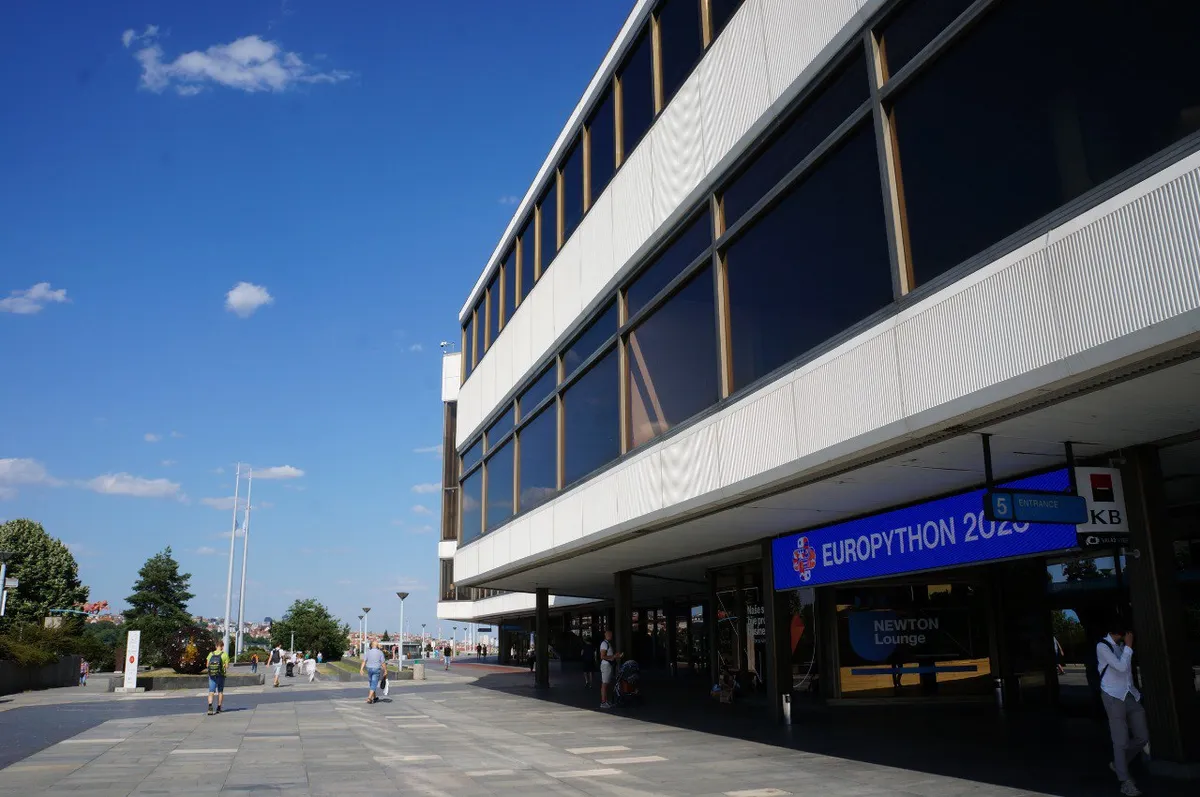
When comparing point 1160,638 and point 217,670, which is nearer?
point 1160,638

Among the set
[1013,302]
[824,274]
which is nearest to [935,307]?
[1013,302]

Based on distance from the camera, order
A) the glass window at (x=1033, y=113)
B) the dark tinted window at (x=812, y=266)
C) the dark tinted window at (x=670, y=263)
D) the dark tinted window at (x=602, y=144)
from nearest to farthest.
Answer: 1. the glass window at (x=1033, y=113)
2. the dark tinted window at (x=812, y=266)
3. the dark tinted window at (x=670, y=263)
4. the dark tinted window at (x=602, y=144)

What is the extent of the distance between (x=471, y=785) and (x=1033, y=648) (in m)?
12.7

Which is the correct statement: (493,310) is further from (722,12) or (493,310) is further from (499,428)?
(722,12)

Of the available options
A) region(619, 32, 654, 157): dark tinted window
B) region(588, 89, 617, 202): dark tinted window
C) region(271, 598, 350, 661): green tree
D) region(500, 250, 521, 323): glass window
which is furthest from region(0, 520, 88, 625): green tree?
region(619, 32, 654, 157): dark tinted window

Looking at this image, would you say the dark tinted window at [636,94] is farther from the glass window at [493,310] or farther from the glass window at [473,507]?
the glass window at [473,507]

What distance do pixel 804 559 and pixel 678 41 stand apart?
9.37 metres

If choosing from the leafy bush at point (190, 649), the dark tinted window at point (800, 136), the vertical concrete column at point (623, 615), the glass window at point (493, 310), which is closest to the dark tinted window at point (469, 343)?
the glass window at point (493, 310)

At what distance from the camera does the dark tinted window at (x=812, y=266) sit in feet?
34.7

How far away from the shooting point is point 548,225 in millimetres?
24297

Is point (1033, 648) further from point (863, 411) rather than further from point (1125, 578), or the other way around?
point (863, 411)

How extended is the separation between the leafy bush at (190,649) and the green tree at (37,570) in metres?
39.0

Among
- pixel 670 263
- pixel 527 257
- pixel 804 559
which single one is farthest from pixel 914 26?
pixel 527 257

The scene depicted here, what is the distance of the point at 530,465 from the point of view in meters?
23.9
